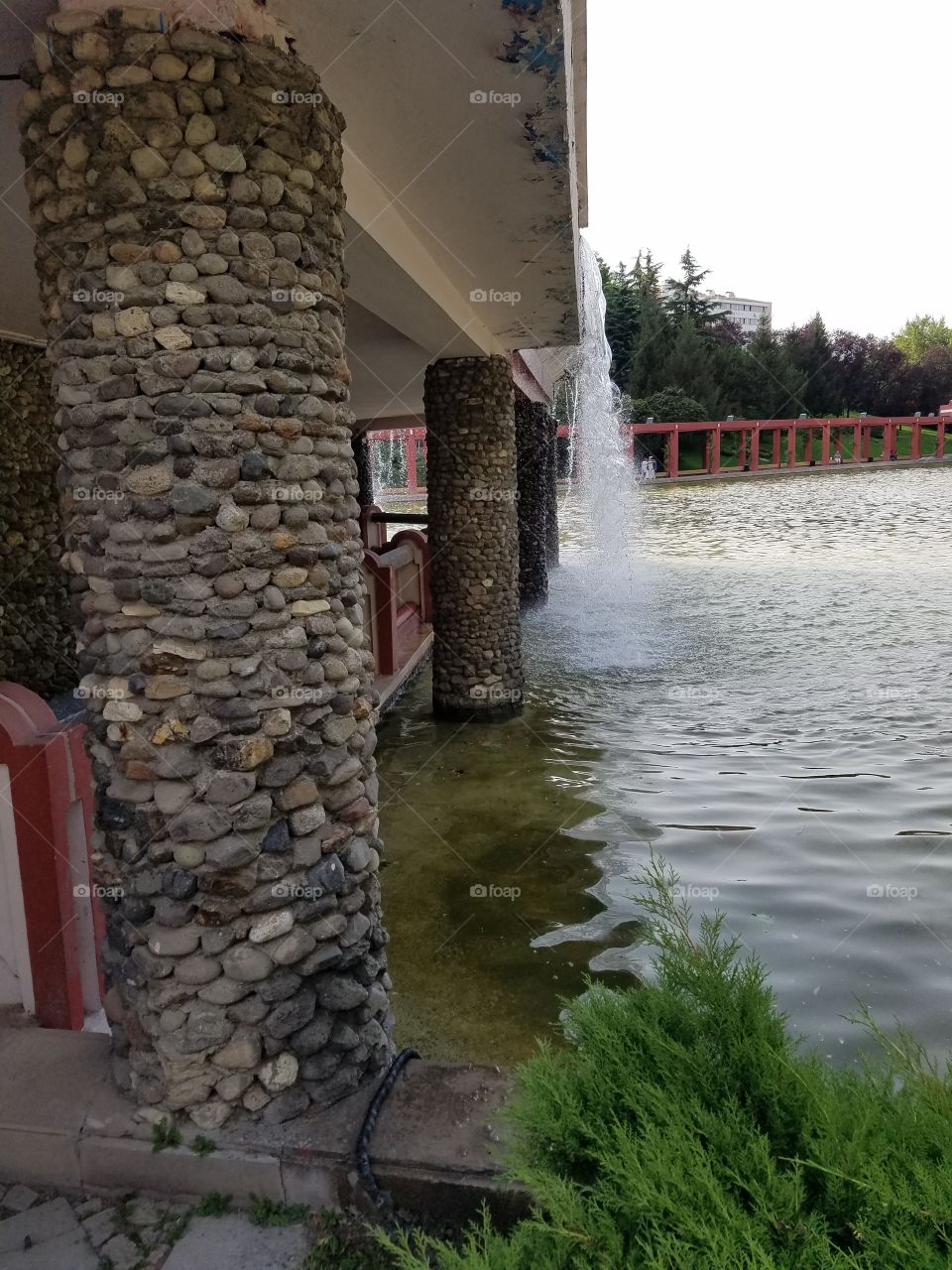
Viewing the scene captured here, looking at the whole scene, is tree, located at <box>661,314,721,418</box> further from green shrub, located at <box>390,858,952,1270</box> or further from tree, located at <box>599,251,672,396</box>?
green shrub, located at <box>390,858,952,1270</box>

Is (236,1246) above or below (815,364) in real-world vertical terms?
below

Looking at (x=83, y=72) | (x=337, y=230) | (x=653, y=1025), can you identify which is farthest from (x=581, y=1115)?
(x=83, y=72)

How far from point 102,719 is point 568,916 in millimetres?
3427

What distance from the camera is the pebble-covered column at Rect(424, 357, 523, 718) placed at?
925 cm

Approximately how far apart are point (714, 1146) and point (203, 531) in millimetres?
2127

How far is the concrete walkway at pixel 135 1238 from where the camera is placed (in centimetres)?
262

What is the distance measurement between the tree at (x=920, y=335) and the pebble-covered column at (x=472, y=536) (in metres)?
55.8

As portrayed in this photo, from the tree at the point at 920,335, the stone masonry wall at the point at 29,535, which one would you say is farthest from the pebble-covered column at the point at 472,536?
the tree at the point at 920,335

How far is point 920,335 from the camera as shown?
195 ft

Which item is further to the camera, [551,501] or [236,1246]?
[551,501]

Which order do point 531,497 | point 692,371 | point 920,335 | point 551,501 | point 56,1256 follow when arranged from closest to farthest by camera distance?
point 56,1256 < point 531,497 < point 551,501 < point 692,371 < point 920,335

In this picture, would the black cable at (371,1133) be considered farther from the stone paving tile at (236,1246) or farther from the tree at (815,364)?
the tree at (815,364)

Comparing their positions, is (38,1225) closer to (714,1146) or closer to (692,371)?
(714,1146)

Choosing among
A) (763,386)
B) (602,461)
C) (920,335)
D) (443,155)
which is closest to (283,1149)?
(443,155)
